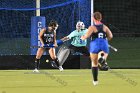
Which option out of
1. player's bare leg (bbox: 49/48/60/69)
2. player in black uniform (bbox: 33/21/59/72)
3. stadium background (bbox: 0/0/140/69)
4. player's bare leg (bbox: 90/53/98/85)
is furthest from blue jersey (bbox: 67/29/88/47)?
player's bare leg (bbox: 90/53/98/85)

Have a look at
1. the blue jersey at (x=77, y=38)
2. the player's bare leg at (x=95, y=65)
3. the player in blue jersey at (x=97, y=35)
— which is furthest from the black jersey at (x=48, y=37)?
the player in blue jersey at (x=97, y=35)

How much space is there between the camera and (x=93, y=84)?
13438mm

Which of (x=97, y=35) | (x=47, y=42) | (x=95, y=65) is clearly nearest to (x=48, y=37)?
(x=47, y=42)

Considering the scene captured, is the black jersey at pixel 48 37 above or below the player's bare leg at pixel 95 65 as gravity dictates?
above

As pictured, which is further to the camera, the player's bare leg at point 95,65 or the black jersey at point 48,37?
the black jersey at point 48,37

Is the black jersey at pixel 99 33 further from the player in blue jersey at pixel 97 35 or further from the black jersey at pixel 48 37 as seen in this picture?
the black jersey at pixel 48 37

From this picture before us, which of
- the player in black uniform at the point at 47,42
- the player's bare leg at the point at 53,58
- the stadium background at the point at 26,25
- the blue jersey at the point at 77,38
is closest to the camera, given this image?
the player in black uniform at the point at 47,42

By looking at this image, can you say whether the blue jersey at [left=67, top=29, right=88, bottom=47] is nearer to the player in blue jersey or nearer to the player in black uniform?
the player in black uniform

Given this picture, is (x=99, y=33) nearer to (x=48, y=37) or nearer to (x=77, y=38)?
(x=48, y=37)

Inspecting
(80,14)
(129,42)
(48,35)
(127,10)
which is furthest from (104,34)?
(127,10)

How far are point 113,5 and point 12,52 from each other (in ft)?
36.8

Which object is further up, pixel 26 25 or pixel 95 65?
pixel 26 25

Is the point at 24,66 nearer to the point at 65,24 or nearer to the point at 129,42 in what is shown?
the point at 65,24

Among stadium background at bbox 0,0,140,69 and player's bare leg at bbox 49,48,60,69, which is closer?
player's bare leg at bbox 49,48,60,69
